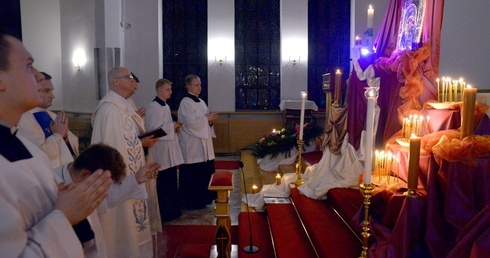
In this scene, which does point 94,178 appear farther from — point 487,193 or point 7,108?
point 487,193

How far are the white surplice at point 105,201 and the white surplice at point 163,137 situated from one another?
113 inches

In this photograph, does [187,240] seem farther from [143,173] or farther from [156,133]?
[143,173]

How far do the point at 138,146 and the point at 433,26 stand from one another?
325 cm

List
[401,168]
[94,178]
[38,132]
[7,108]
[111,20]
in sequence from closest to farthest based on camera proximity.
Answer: [7,108] < [94,178] < [38,132] < [401,168] < [111,20]

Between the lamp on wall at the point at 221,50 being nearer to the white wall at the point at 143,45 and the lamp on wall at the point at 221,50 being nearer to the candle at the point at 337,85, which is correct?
the white wall at the point at 143,45

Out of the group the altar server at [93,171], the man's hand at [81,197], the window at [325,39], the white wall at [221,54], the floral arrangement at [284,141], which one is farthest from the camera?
the window at [325,39]

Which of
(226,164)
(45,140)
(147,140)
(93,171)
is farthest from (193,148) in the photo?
(93,171)

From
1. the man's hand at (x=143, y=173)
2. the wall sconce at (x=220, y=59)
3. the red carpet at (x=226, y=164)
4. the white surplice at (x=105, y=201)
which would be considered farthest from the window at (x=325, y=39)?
the white surplice at (x=105, y=201)

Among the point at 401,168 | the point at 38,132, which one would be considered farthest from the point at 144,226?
the point at 401,168

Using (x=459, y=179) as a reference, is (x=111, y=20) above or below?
above

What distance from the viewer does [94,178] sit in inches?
57.7

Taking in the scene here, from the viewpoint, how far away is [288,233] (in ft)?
13.9

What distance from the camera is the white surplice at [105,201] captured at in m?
1.75

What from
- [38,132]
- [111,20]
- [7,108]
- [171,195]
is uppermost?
[111,20]
